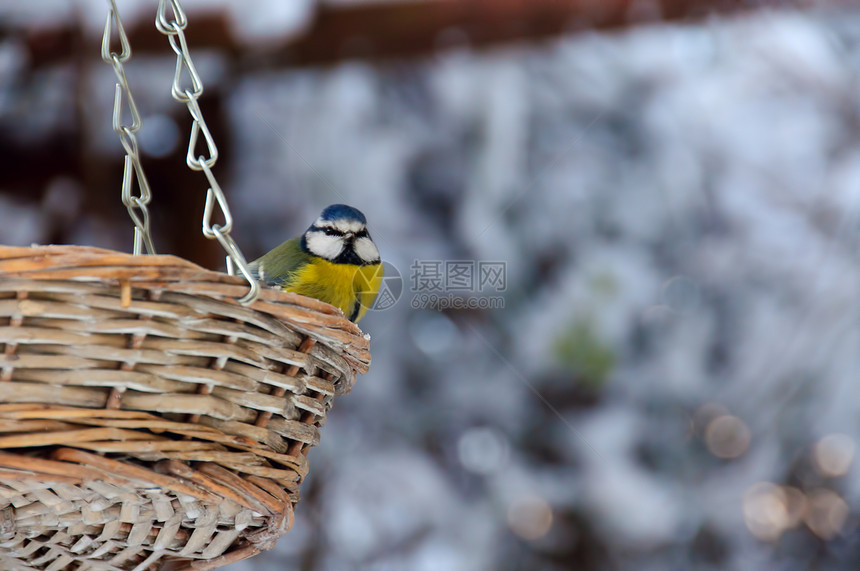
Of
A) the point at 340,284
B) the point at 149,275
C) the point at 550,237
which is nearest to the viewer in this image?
the point at 149,275

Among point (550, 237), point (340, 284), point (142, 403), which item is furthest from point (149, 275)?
point (550, 237)

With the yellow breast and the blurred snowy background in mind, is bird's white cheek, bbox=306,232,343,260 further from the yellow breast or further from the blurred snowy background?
the blurred snowy background

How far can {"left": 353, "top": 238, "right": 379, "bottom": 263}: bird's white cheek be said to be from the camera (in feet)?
4.81

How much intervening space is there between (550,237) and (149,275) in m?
1.55

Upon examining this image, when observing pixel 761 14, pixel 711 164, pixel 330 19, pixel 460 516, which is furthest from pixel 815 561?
pixel 330 19

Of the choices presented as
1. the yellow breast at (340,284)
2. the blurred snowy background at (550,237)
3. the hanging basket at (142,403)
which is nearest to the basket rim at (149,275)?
the hanging basket at (142,403)

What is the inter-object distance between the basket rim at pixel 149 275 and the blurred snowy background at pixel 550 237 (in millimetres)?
1338

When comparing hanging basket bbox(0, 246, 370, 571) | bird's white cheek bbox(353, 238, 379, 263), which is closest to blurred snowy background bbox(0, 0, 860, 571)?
bird's white cheek bbox(353, 238, 379, 263)

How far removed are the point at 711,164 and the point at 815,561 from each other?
0.98 m

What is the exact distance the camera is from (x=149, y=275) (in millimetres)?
650

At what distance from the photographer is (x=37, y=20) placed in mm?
2070

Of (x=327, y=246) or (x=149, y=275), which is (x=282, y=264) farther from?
(x=149, y=275)

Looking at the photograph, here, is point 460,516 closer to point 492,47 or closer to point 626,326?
Answer: point 626,326

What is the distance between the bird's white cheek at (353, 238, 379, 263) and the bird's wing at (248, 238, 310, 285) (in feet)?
0.29
